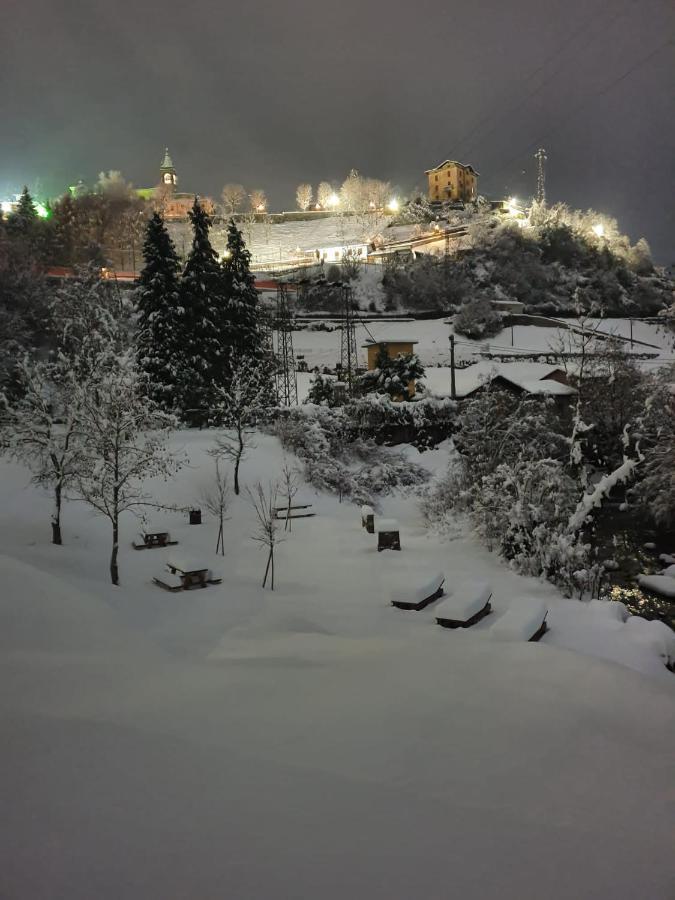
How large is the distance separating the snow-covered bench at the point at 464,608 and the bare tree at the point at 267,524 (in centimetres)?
572

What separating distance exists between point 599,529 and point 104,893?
24.3 m

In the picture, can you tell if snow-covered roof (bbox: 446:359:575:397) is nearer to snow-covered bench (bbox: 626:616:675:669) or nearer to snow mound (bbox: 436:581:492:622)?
snow-covered bench (bbox: 626:616:675:669)

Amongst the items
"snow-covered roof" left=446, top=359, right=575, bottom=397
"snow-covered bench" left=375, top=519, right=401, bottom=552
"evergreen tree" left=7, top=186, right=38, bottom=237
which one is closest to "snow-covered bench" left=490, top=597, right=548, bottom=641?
"snow-covered bench" left=375, top=519, right=401, bottom=552

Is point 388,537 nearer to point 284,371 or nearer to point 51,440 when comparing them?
point 51,440

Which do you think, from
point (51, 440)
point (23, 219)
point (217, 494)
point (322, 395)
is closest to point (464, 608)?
point (51, 440)

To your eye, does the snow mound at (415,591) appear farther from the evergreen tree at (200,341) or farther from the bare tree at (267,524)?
the evergreen tree at (200,341)

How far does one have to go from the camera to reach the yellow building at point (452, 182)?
118 m

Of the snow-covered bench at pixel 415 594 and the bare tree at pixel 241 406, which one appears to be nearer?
the snow-covered bench at pixel 415 594

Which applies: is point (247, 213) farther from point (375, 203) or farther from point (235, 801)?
point (235, 801)

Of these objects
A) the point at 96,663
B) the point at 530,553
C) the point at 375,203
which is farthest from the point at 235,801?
the point at 375,203

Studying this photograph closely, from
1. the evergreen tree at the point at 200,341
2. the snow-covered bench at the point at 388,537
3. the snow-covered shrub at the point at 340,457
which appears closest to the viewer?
the snow-covered bench at the point at 388,537

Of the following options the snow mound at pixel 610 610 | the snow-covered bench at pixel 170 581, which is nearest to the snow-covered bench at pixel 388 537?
the snow-covered bench at pixel 170 581

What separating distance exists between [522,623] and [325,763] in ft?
19.3

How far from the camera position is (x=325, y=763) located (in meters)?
5.45
